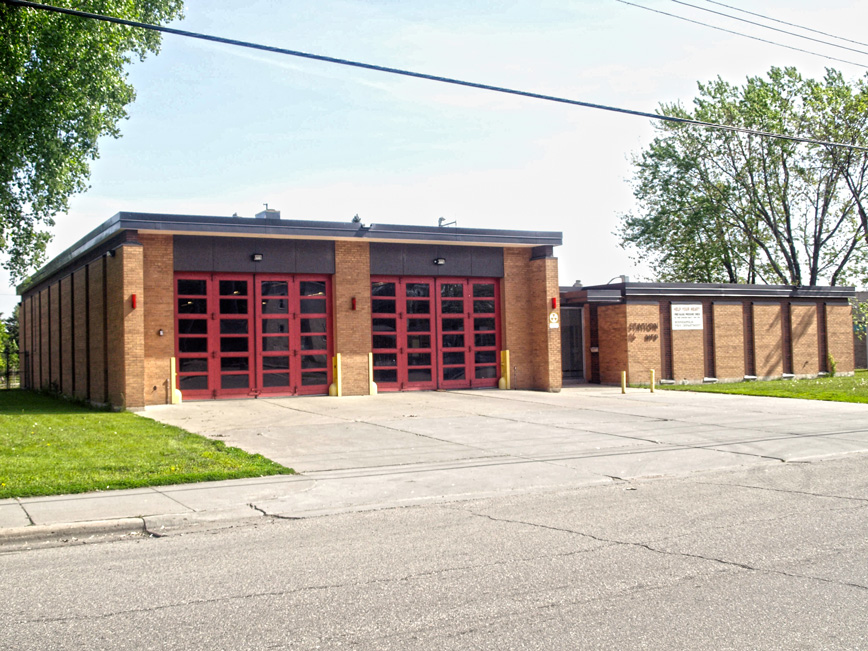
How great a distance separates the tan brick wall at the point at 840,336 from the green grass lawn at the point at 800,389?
426cm

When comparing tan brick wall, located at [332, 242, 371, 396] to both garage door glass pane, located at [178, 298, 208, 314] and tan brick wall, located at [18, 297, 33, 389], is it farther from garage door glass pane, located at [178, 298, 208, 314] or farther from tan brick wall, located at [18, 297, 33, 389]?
tan brick wall, located at [18, 297, 33, 389]

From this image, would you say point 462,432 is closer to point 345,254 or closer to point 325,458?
point 325,458

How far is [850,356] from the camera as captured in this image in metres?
34.8

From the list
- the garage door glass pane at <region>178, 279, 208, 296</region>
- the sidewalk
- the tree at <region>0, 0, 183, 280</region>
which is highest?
the tree at <region>0, 0, 183, 280</region>

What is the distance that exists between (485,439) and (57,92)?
1658 cm

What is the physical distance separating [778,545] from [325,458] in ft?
23.3

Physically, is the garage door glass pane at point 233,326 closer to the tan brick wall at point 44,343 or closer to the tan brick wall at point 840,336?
the tan brick wall at point 44,343

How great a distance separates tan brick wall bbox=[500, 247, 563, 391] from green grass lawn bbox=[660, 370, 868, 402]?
4.61m

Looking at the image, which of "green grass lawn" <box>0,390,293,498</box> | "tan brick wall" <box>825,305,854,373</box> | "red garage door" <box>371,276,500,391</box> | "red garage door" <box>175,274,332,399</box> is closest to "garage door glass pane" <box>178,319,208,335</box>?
"red garage door" <box>175,274,332,399</box>

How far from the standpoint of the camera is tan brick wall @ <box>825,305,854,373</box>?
34.0 metres

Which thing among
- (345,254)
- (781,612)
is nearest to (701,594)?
(781,612)

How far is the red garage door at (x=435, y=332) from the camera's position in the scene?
24.3 metres

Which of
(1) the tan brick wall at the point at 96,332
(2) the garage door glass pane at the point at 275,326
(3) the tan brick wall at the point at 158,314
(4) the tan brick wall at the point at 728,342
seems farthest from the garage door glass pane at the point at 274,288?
(4) the tan brick wall at the point at 728,342

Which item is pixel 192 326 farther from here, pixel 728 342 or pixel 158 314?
pixel 728 342
